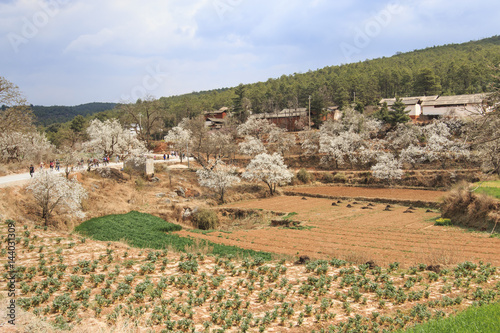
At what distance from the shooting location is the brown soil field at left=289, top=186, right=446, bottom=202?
123 ft

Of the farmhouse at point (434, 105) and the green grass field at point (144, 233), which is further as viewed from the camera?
the farmhouse at point (434, 105)

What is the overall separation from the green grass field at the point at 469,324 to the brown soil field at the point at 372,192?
29.6 m

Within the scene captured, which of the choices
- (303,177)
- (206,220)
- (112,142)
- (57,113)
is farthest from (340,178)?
(57,113)

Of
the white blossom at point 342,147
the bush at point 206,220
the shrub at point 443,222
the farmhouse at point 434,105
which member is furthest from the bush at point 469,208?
the farmhouse at point 434,105

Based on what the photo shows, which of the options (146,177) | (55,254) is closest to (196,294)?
(55,254)

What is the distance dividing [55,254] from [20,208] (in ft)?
33.5

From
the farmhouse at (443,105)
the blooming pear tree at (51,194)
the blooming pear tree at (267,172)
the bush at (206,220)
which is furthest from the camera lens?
the farmhouse at (443,105)

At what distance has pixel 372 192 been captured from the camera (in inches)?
1652

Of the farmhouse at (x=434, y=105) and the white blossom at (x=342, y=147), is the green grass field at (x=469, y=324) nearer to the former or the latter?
the white blossom at (x=342, y=147)

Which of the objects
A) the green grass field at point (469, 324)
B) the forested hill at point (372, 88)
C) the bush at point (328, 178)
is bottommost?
the bush at point (328, 178)

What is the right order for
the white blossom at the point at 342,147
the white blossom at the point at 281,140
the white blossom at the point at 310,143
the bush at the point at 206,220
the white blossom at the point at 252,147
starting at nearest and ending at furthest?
the bush at the point at 206,220, the white blossom at the point at 342,147, the white blossom at the point at 310,143, the white blossom at the point at 252,147, the white blossom at the point at 281,140

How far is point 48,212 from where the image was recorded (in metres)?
21.3

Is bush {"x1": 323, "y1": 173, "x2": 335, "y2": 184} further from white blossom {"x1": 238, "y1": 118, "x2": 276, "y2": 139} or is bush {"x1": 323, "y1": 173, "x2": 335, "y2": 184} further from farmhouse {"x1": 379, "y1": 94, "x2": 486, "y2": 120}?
white blossom {"x1": 238, "y1": 118, "x2": 276, "y2": 139}

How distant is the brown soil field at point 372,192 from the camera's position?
37406 mm
